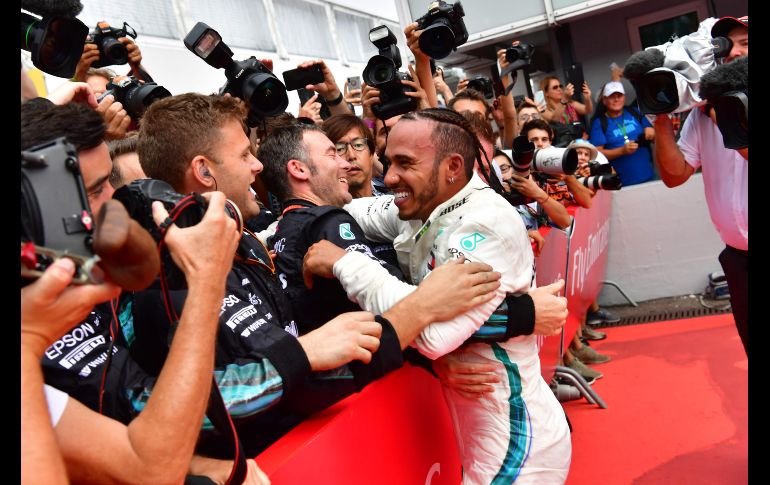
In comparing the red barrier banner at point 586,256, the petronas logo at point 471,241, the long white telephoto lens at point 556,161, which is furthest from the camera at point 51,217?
the red barrier banner at point 586,256

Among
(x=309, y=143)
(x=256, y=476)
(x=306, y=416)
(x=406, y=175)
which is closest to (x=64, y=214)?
(x=256, y=476)

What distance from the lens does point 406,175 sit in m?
2.21

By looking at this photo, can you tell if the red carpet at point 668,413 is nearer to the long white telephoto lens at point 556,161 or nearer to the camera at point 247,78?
the long white telephoto lens at point 556,161

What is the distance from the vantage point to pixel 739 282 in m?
2.98

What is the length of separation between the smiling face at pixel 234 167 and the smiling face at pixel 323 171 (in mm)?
428

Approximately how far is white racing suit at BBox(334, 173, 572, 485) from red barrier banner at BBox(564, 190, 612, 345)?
7.63 ft

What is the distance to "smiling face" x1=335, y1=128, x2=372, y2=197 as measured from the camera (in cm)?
354

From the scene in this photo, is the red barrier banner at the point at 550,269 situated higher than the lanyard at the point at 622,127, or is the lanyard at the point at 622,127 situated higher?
the lanyard at the point at 622,127

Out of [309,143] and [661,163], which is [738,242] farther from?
[309,143]

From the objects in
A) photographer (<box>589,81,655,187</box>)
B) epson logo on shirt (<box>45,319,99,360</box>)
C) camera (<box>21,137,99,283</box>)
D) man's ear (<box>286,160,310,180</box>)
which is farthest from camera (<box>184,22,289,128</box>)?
photographer (<box>589,81,655,187</box>)

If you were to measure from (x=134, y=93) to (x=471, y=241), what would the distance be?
1638 mm

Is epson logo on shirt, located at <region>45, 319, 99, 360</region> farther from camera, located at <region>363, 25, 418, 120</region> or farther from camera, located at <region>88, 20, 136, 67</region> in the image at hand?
camera, located at <region>363, 25, 418, 120</region>

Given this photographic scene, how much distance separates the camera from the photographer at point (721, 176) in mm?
2895

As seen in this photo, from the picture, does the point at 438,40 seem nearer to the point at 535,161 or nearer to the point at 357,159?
the point at 357,159
